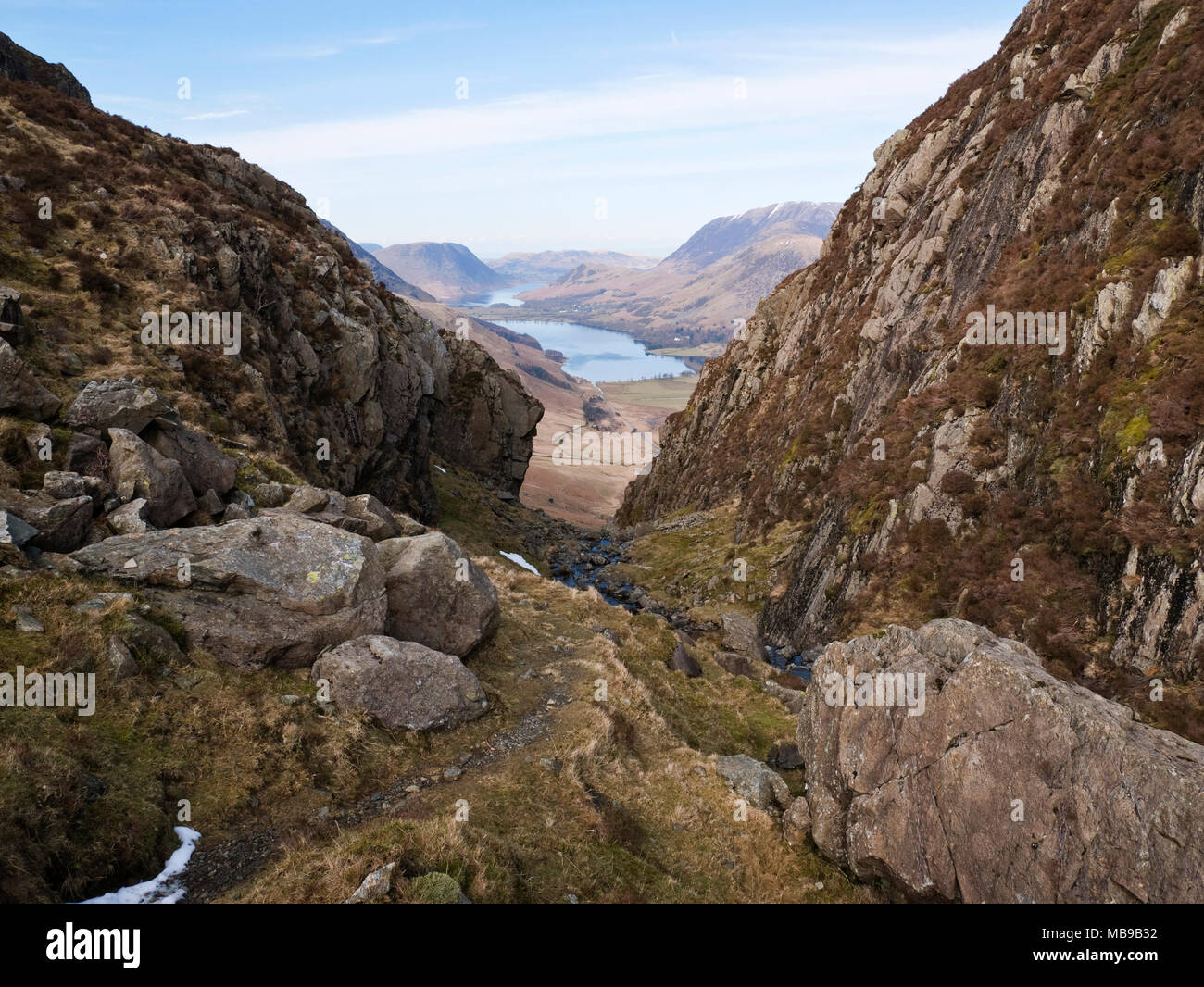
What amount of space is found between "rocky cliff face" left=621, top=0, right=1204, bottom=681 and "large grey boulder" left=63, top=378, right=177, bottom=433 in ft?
117

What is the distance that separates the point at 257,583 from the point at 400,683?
468 cm

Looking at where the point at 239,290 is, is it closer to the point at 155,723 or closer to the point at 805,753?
the point at 155,723

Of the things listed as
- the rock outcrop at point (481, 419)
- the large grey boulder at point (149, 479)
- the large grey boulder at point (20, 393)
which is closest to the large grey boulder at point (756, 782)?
the large grey boulder at point (149, 479)

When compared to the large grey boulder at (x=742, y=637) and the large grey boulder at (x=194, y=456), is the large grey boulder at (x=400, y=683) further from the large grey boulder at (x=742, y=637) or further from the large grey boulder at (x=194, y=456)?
the large grey boulder at (x=742, y=637)

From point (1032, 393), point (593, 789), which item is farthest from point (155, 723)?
point (1032, 393)

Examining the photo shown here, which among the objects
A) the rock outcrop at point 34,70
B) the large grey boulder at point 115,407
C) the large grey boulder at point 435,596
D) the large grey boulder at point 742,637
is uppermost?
the rock outcrop at point 34,70

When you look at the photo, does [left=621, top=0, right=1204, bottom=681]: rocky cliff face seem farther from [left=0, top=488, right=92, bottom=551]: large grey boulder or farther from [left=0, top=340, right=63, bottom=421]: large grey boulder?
[left=0, top=340, right=63, bottom=421]: large grey boulder

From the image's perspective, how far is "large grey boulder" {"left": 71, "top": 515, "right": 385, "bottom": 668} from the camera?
1581 cm

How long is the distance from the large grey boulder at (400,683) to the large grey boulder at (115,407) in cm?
1155

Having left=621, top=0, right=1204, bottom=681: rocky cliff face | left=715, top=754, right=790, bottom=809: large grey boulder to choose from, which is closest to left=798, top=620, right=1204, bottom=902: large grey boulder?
left=715, top=754, right=790, bottom=809: large grey boulder

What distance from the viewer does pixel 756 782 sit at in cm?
2005

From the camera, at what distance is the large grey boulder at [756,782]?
Answer: 19.6 m

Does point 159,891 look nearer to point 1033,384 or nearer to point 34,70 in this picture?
point 1033,384

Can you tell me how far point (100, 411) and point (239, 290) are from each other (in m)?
22.7
